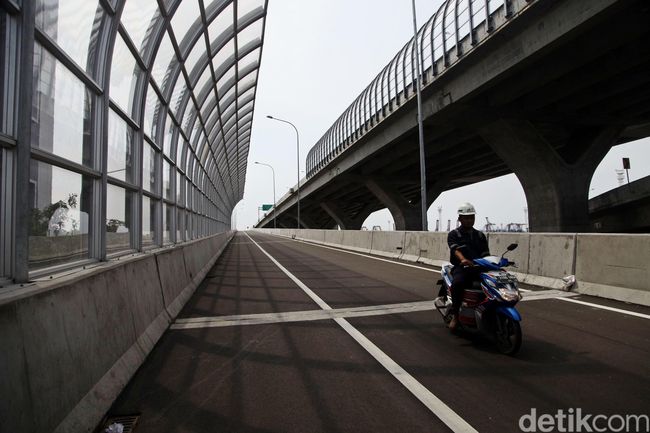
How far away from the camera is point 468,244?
17.3ft

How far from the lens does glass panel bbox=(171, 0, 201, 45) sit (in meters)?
8.78

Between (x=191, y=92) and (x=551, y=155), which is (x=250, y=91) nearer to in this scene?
(x=191, y=92)

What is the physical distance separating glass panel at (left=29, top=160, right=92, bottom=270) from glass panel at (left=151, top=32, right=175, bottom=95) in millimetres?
4376

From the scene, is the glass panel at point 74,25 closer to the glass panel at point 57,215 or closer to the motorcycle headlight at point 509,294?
the glass panel at point 57,215

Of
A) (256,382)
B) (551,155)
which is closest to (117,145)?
(256,382)

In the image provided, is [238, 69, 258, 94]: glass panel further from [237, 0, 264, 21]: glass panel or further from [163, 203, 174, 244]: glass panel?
[163, 203, 174, 244]: glass panel

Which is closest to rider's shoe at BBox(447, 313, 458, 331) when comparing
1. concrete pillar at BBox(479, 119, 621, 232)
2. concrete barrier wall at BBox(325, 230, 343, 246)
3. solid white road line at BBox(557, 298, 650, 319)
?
solid white road line at BBox(557, 298, 650, 319)

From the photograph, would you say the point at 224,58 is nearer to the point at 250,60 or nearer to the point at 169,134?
the point at 250,60

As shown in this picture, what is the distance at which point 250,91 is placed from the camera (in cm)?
2009

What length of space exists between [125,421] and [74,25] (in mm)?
4258

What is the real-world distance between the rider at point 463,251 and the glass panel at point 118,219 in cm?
477

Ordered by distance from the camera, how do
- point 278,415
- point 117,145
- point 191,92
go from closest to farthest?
point 278,415 → point 117,145 → point 191,92

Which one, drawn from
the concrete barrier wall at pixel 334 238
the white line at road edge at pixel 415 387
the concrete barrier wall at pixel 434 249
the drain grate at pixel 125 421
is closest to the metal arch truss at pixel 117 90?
the drain grate at pixel 125 421

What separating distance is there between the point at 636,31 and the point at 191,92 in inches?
601
